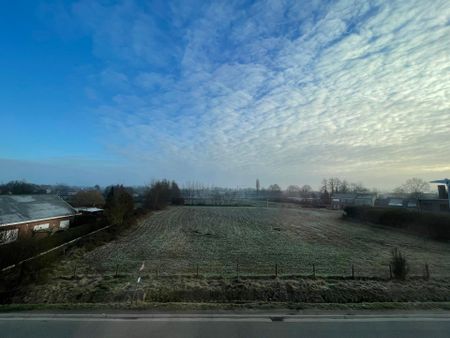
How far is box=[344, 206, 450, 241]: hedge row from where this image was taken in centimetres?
2933

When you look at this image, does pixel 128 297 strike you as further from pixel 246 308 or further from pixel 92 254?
pixel 92 254

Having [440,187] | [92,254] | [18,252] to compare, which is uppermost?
[440,187]

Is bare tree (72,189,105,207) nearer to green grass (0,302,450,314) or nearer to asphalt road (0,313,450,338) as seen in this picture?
green grass (0,302,450,314)

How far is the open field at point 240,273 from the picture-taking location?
10.9 meters

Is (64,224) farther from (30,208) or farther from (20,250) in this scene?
(20,250)

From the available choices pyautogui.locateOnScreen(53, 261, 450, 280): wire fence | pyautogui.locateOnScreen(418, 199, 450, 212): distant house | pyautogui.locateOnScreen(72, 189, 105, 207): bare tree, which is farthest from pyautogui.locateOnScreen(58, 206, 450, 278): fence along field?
pyautogui.locateOnScreen(72, 189, 105, 207): bare tree

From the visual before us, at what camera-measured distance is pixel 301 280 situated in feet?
41.1

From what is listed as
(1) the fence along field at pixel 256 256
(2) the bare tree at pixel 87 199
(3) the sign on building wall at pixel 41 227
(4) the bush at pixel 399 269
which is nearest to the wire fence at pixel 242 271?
(1) the fence along field at pixel 256 256

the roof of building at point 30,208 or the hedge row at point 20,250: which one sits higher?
the roof of building at point 30,208

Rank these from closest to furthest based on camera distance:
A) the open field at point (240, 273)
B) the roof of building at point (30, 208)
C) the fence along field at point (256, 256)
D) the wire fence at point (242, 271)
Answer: the open field at point (240, 273), the wire fence at point (242, 271), the fence along field at point (256, 256), the roof of building at point (30, 208)

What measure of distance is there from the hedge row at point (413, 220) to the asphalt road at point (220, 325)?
27720mm

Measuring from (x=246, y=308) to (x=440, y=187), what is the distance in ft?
192

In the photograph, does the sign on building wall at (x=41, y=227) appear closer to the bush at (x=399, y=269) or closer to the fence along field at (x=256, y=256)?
the fence along field at (x=256, y=256)

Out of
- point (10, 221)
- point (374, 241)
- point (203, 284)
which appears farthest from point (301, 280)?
point (10, 221)
